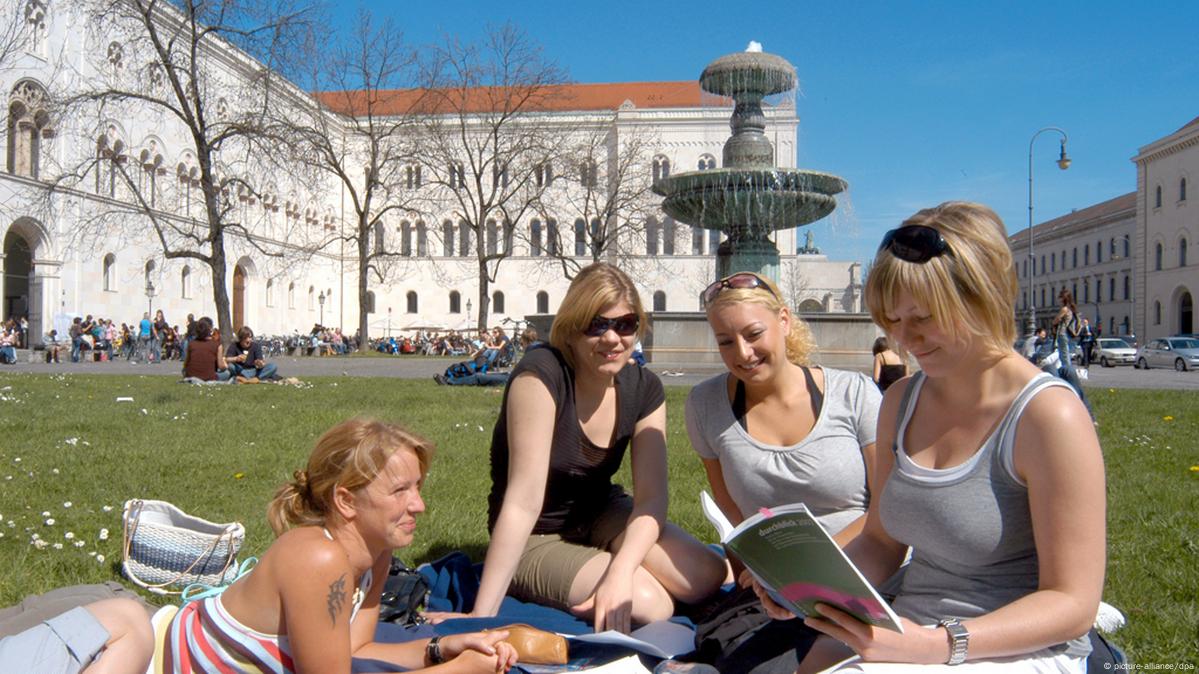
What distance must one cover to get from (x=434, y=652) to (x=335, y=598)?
0.57 metres

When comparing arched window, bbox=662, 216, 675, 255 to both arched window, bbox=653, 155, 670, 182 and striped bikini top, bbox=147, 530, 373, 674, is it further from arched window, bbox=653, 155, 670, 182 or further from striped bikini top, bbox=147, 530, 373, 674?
striped bikini top, bbox=147, 530, 373, 674

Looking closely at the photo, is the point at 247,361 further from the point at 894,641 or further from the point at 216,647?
the point at 894,641

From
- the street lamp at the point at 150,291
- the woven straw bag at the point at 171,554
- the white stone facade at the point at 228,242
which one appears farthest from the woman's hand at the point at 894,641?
the street lamp at the point at 150,291

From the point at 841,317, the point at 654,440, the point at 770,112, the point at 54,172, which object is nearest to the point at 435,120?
the point at 54,172

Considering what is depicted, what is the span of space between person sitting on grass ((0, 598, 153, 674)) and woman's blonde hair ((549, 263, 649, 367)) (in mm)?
1766

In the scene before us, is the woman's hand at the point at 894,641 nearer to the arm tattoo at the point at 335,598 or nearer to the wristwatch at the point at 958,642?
the wristwatch at the point at 958,642

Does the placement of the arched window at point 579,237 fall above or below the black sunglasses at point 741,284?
above

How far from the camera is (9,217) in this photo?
3409 cm

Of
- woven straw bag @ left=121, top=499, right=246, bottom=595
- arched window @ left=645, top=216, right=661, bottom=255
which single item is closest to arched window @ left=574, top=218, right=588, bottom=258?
A: arched window @ left=645, top=216, right=661, bottom=255

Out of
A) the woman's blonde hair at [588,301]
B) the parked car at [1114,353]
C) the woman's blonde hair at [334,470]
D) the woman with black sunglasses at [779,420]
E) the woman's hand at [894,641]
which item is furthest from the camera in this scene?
the parked car at [1114,353]

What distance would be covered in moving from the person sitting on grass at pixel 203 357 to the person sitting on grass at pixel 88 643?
1466cm

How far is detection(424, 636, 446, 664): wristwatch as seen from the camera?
3.00 meters

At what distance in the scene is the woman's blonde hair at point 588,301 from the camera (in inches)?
146

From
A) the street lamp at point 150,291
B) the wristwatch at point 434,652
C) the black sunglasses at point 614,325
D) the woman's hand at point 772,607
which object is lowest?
the wristwatch at point 434,652
